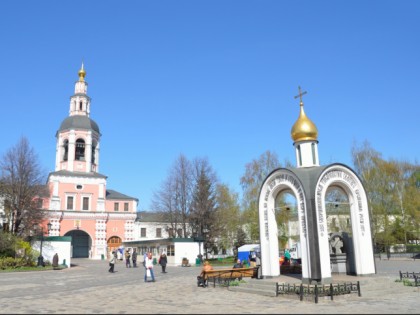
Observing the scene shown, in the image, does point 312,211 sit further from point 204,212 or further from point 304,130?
point 204,212

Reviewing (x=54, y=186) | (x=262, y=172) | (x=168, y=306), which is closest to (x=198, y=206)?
(x=262, y=172)

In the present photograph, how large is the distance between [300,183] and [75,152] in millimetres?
45398

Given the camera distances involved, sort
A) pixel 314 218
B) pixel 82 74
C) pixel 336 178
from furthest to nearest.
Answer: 1. pixel 82 74
2. pixel 336 178
3. pixel 314 218

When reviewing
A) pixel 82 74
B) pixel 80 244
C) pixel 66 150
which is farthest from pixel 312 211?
pixel 82 74

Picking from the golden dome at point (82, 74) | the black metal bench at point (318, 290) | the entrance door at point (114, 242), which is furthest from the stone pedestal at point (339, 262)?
the golden dome at point (82, 74)

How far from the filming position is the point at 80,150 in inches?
2159

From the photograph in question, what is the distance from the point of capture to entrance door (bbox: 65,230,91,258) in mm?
54562

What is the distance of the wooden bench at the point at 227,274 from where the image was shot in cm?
1666

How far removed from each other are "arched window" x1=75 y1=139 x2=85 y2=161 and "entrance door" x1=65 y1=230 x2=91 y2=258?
10.3m

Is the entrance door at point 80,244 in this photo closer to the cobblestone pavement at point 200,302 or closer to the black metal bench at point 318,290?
the cobblestone pavement at point 200,302

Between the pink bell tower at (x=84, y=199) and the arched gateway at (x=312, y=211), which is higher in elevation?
the pink bell tower at (x=84, y=199)

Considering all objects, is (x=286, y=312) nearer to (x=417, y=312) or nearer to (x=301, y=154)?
(x=417, y=312)

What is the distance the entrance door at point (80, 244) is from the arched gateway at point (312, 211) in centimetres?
4399

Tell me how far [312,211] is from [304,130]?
3902 millimetres
